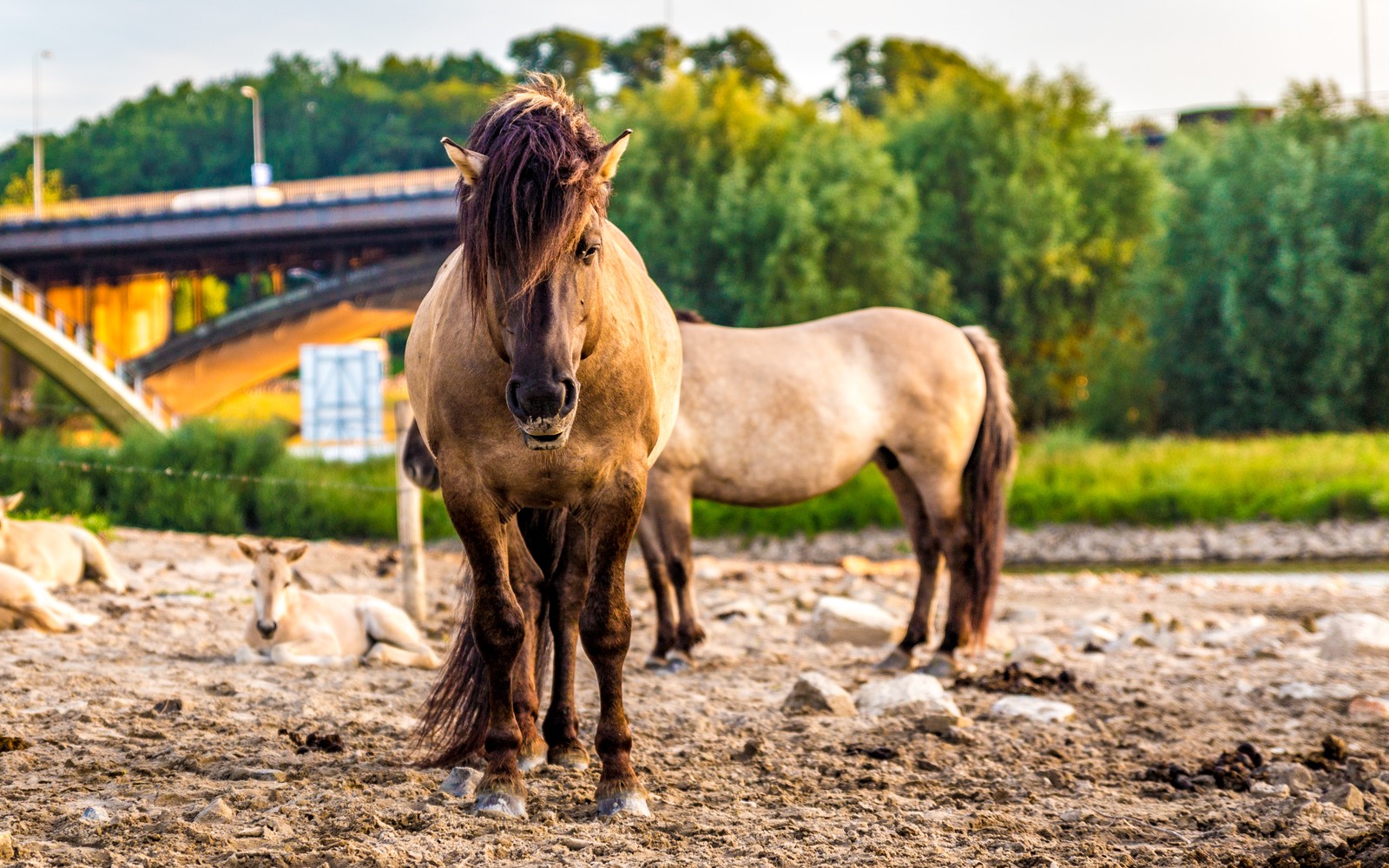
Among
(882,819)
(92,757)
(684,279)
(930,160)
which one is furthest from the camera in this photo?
(930,160)

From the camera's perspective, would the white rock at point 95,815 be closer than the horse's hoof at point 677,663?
Yes

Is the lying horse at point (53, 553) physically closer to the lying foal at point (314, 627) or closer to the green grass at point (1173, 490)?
the lying foal at point (314, 627)

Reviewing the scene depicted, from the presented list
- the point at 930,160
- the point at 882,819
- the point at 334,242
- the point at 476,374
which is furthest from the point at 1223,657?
the point at 334,242

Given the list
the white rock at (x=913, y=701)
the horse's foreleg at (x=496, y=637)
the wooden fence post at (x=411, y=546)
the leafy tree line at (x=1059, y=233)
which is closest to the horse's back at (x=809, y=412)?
the wooden fence post at (x=411, y=546)

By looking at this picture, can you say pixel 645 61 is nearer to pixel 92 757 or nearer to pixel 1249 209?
pixel 1249 209

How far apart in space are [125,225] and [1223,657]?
4517cm

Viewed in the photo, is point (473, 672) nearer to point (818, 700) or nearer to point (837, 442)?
point (818, 700)

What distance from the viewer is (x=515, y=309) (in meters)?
4.05

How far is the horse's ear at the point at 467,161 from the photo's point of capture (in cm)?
410

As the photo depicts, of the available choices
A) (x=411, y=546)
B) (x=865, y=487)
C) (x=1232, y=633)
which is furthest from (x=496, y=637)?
(x=865, y=487)

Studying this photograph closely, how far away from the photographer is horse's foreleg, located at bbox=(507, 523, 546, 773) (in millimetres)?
5035

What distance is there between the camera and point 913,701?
6.20 m

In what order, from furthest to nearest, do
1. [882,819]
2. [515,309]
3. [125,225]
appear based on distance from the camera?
[125,225]
[882,819]
[515,309]

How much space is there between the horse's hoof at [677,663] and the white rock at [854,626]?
1.44 metres
